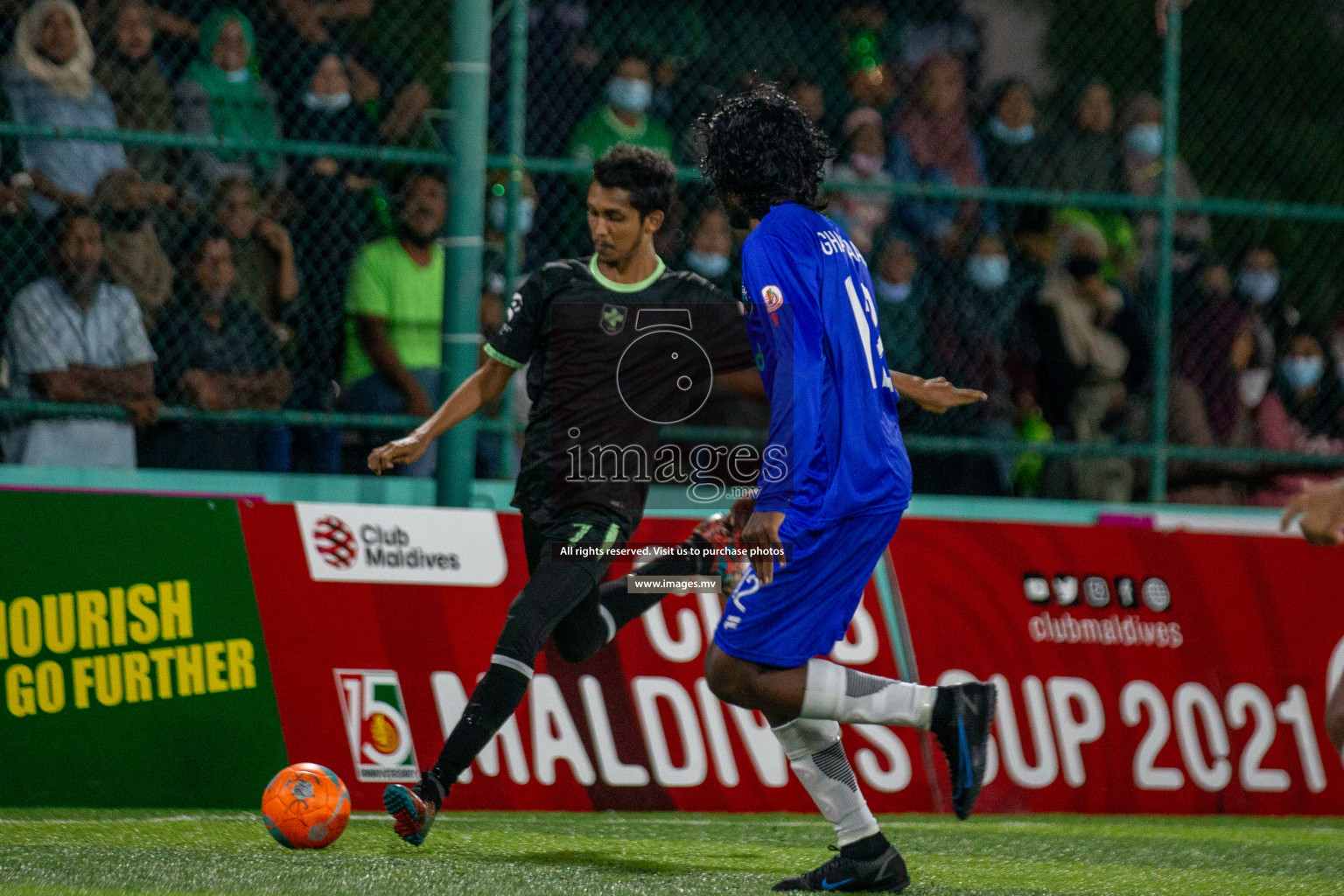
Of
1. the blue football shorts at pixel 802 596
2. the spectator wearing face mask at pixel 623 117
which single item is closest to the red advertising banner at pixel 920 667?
the blue football shorts at pixel 802 596

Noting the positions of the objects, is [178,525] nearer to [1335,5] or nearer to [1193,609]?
[1193,609]

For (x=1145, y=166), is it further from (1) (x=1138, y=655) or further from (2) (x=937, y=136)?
(1) (x=1138, y=655)

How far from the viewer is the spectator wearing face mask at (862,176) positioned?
9.44m

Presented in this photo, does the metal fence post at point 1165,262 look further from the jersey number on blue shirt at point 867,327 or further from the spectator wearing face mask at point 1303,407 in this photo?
the jersey number on blue shirt at point 867,327

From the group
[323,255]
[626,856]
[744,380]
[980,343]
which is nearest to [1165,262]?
[980,343]

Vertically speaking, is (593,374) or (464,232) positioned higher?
(464,232)

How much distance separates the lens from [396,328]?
844 cm

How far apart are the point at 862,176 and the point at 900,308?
854mm

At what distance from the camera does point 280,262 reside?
27.2ft

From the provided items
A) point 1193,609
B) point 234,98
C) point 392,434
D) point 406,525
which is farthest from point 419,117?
point 1193,609

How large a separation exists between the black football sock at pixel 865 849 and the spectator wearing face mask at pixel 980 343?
4.67m

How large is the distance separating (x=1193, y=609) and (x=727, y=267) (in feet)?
9.79

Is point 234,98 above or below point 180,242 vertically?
above

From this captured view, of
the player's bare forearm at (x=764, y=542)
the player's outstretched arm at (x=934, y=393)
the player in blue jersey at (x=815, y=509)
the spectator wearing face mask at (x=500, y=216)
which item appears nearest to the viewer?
the player's bare forearm at (x=764, y=542)
